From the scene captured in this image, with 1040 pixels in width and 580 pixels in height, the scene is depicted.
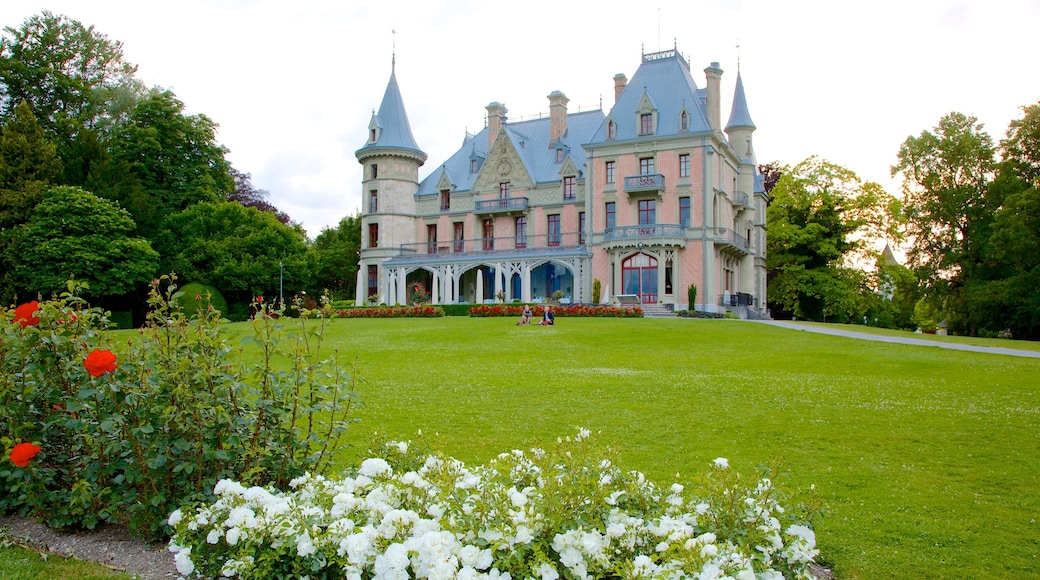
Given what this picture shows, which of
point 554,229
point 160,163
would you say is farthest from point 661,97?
point 160,163

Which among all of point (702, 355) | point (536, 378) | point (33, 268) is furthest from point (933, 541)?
point (33, 268)

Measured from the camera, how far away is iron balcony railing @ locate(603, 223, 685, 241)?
36812 millimetres

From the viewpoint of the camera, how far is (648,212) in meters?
39.3

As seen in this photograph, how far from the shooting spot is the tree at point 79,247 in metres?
31.4

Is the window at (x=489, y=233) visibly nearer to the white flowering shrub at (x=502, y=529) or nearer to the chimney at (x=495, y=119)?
the chimney at (x=495, y=119)

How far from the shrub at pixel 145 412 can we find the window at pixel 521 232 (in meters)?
39.7

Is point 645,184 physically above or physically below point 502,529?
above

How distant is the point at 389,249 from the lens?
153 feet

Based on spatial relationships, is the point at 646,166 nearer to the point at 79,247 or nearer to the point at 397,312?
the point at 397,312

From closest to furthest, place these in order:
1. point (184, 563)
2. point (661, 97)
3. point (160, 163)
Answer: point (184, 563) → point (661, 97) → point (160, 163)

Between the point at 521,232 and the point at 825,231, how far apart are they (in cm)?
1950

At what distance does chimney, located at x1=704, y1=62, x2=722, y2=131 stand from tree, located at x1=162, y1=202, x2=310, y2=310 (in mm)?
27498

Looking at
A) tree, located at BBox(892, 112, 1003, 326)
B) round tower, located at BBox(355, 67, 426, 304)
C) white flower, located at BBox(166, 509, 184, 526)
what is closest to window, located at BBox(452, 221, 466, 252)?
round tower, located at BBox(355, 67, 426, 304)

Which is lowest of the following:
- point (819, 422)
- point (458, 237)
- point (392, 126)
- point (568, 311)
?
point (819, 422)
